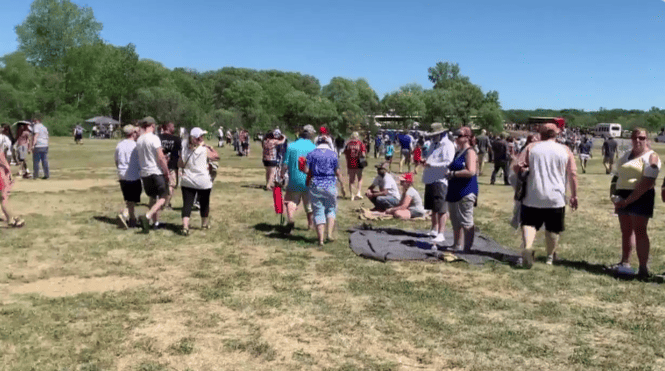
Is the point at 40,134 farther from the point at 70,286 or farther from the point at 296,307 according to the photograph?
the point at 296,307

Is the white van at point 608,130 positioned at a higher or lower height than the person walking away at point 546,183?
higher

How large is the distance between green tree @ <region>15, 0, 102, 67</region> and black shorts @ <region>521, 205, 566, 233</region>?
2552 inches

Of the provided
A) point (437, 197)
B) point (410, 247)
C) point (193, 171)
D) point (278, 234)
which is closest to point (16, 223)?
point (193, 171)

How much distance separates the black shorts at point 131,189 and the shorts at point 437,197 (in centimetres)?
436

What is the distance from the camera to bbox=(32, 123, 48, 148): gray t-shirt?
48.4 ft

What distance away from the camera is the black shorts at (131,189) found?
862cm

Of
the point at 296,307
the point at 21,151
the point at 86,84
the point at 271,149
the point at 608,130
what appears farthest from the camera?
the point at 608,130

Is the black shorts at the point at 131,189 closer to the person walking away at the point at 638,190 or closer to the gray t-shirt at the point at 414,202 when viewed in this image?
the gray t-shirt at the point at 414,202

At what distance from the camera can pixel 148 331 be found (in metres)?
4.59

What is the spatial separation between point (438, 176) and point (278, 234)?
2.63 metres

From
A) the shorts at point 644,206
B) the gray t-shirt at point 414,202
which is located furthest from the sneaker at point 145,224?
the shorts at point 644,206

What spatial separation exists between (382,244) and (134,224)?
13.2 ft

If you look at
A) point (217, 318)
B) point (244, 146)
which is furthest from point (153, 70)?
point (217, 318)

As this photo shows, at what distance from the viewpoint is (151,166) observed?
27.7ft
